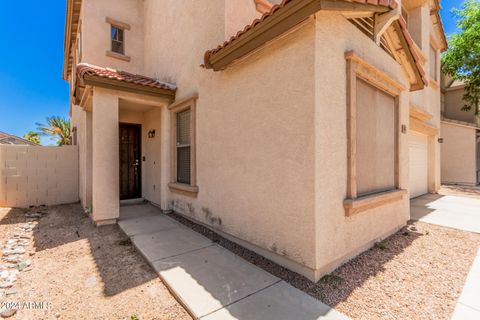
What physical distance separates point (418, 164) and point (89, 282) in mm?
12805

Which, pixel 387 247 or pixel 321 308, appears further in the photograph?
pixel 387 247

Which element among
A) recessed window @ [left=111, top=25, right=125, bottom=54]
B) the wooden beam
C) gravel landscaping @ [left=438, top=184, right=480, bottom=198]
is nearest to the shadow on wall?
the wooden beam

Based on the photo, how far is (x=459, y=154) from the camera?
45.9 feet

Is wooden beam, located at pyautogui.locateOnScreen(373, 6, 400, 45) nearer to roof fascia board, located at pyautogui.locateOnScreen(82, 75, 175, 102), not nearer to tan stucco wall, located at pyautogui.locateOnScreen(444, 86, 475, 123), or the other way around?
roof fascia board, located at pyautogui.locateOnScreen(82, 75, 175, 102)

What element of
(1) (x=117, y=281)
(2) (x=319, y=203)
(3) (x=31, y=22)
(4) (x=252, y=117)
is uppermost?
(3) (x=31, y=22)

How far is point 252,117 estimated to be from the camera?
4.05 m

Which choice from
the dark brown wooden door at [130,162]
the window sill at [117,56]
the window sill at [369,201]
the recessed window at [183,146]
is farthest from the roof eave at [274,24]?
the window sill at [117,56]

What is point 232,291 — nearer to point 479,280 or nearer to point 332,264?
point 332,264

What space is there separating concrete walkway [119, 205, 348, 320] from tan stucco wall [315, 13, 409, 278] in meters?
0.67

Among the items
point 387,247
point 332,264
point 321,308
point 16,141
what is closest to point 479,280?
point 387,247

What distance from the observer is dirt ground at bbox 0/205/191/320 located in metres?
2.67

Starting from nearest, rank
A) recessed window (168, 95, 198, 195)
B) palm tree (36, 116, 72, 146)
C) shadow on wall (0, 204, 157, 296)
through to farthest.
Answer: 1. shadow on wall (0, 204, 157, 296)
2. recessed window (168, 95, 198, 195)
3. palm tree (36, 116, 72, 146)

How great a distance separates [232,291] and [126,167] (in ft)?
23.7

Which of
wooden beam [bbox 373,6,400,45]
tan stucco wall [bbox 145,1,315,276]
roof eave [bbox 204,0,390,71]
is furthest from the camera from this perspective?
wooden beam [bbox 373,6,400,45]
